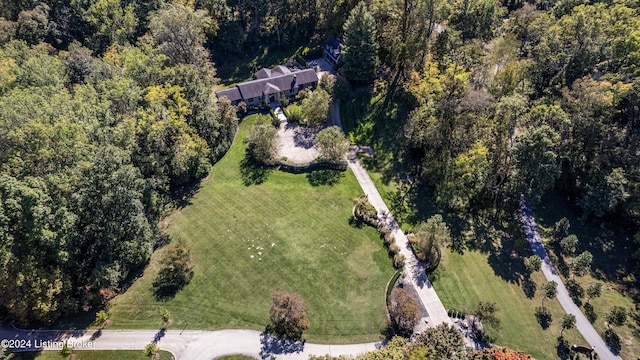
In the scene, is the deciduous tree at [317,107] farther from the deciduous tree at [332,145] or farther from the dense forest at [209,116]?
the deciduous tree at [332,145]

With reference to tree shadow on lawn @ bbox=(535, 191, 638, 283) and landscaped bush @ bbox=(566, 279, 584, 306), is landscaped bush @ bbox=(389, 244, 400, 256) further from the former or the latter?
landscaped bush @ bbox=(566, 279, 584, 306)

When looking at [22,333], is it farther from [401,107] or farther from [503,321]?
[401,107]

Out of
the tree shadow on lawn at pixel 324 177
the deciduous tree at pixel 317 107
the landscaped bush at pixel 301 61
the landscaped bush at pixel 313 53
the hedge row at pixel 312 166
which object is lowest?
the tree shadow on lawn at pixel 324 177

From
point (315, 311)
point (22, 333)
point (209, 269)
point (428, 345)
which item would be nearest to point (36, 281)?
point (22, 333)

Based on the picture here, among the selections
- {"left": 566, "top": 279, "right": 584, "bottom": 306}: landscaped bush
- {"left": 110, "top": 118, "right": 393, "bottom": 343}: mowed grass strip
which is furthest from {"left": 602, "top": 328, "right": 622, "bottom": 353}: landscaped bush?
{"left": 110, "top": 118, "right": 393, "bottom": 343}: mowed grass strip

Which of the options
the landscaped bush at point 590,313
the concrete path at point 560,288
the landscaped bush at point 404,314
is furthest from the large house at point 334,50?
the landscaped bush at point 590,313

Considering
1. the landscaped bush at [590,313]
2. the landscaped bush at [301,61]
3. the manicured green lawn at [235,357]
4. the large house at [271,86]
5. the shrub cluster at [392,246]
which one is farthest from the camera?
the landscaped bush at [301,61]

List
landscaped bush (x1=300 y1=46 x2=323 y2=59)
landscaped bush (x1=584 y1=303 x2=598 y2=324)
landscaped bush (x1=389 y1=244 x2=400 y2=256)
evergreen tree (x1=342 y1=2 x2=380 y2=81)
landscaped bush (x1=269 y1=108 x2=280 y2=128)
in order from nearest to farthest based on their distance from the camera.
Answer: landscaped bush (x1=584 y1=303 x2=598 y2=324)
landscaped bush (x1=389 y1=244 x2=400 y2=256)
evergreen tree (x1=342 y1=2 x2=380 y2=81)
landscaped bush (x1=269 y1=108 x2=280 y2=128)
landscaped bush (x1=300 y1=46 x2=323 y2=59)
